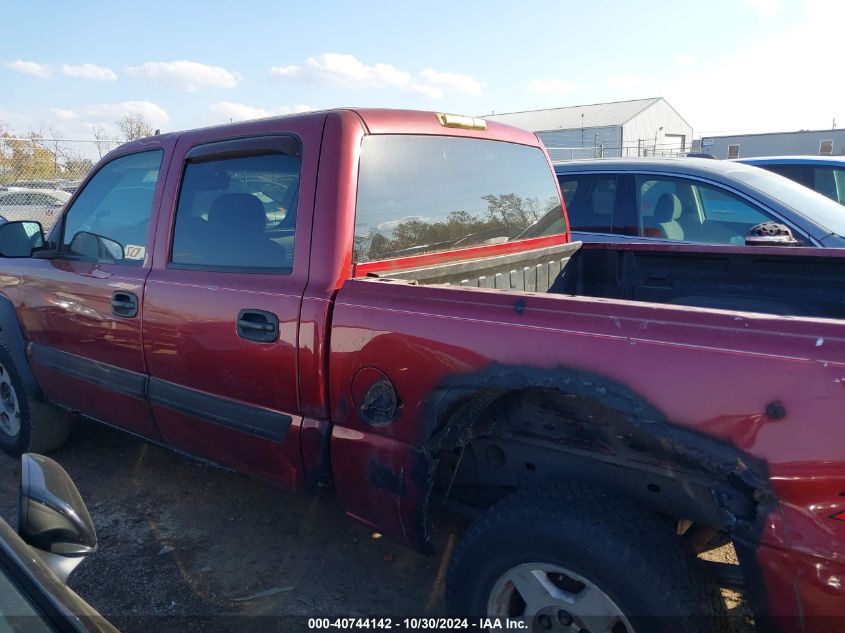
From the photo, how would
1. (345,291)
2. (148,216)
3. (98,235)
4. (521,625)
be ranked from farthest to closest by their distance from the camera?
(98,235), (148,216), (345,291), (521,625)

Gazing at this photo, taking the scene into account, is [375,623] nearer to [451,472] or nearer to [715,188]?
[451,472]

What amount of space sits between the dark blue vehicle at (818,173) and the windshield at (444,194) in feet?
14.5

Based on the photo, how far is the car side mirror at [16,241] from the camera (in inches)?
144

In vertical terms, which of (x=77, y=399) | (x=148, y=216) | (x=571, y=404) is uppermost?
(x=148, y=216)

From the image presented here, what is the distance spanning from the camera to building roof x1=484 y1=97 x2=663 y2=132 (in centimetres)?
4294

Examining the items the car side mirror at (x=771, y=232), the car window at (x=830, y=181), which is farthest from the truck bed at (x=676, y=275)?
the car window at (x=830, y=181)

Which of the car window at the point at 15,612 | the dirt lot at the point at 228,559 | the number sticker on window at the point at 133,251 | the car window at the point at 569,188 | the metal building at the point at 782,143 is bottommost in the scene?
the dirt lot at the point at 228,559

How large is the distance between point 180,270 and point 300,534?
148 cm

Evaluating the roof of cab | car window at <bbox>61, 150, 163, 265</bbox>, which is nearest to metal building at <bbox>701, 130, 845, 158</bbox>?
the roof of cab

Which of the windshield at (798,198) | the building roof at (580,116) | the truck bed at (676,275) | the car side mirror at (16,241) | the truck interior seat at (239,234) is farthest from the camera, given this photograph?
the building roof at (580,116)

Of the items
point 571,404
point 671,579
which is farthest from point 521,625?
point 571,404

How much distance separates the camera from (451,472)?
2.51 meters

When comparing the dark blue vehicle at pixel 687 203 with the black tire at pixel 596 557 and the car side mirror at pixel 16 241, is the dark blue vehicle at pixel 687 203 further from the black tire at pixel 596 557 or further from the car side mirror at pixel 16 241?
the car side mirror at pixel 16 241

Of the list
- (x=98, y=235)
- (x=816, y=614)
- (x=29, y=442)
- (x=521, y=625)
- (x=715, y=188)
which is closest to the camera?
(x=816, y=614)
